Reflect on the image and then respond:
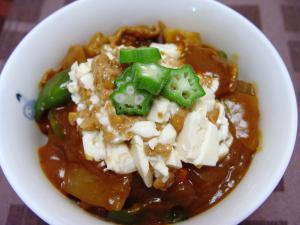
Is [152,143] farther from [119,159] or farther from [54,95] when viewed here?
[54,95]

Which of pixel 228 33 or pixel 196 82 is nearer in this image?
pixel 196 82

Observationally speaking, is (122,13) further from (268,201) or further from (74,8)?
(268,201)

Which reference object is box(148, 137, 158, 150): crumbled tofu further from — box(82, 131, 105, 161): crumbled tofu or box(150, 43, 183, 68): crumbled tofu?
box(150, 43, 183, 68): crumbled tofu

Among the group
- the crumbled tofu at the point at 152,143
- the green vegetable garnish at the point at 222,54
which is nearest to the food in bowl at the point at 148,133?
the crumbled tofu at the point at 152,143

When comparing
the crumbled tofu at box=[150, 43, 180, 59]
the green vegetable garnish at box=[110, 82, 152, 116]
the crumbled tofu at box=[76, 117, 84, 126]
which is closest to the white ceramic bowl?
the crumbled tofu at box=[150, 43, 180, 59]

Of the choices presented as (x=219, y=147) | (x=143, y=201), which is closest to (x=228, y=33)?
(x=219, y=147)

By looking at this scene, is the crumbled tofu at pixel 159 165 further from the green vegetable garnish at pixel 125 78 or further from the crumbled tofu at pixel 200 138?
the green vegetable garnish at pixel 125 78
